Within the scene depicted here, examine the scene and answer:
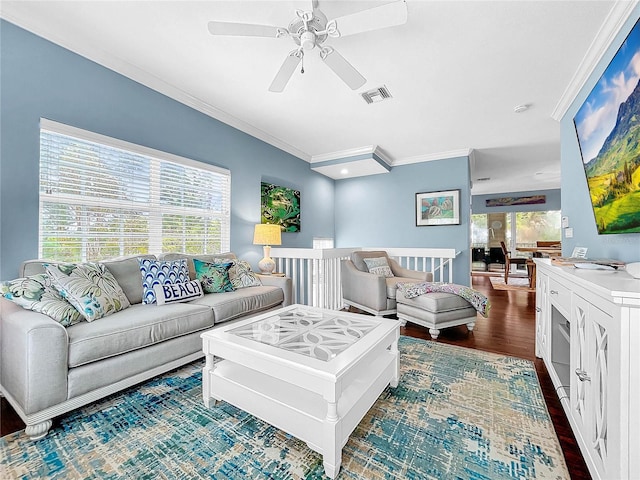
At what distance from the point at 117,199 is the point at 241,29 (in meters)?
1.80

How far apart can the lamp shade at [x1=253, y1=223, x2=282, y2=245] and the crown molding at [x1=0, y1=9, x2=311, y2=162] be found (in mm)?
1309

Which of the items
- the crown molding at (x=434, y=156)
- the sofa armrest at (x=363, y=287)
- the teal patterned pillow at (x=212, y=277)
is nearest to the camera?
the teal patterned pillow at (x=212, y=277)

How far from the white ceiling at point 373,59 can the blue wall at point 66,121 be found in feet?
0.43

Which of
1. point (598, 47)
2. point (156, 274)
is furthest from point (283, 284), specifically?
point (598, 47)

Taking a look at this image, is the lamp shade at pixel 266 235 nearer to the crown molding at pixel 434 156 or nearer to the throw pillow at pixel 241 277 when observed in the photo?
the throw pillow at pixel 241 277

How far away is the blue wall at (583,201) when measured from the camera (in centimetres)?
179

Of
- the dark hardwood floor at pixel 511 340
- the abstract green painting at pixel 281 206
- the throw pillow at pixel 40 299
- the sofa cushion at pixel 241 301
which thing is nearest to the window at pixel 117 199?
the throw pillow at pixel 40 299

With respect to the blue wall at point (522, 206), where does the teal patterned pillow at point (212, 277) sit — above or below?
below

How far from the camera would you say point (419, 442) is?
1381mm

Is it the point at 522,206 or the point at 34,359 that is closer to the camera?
the point at 34,359

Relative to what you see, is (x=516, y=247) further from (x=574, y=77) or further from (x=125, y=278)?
(x=125, y=278)

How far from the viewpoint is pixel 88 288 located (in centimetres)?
180

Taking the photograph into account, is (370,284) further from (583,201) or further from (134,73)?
(134,73)

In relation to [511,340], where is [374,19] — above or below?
above
